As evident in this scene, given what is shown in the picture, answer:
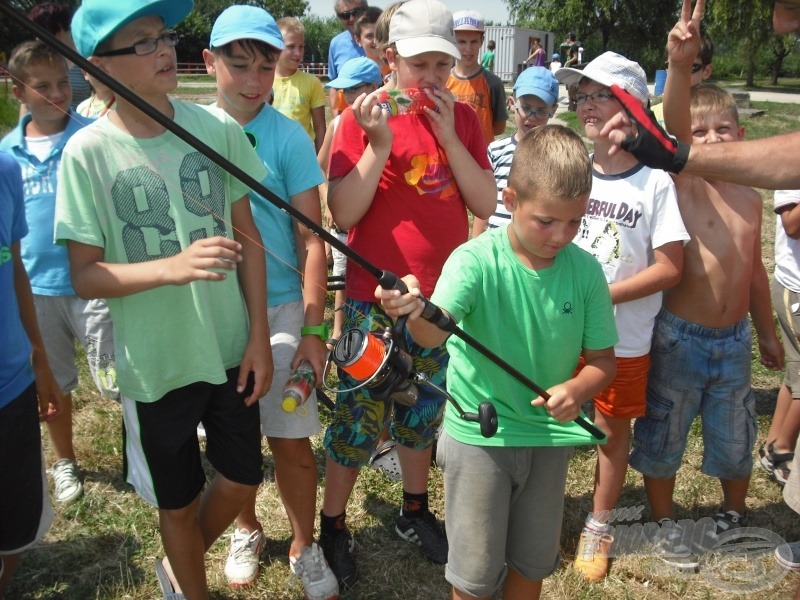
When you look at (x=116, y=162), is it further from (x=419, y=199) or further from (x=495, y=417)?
(x=495, y=417)

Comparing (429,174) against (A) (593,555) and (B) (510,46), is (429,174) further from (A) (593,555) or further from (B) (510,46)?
(B) (510,46)

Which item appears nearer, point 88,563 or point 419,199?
point 419,199

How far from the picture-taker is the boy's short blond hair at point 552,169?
7.04 ft

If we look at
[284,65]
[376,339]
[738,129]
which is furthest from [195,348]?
[284,65]

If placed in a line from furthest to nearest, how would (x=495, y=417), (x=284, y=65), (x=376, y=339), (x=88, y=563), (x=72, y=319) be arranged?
(x=284, y=65), (x=72, y=319), (x=88, y=563), (x=376, y=339), (x=495, y=417)

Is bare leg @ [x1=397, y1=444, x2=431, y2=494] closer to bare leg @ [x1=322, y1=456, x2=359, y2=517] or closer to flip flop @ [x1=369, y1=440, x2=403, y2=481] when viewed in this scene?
bare leg @ [x1=322, y1=456, x2=359, y2=517]

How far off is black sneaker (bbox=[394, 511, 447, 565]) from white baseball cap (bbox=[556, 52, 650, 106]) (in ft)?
6.42

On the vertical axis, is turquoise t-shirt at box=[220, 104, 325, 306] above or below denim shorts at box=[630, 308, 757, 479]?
above

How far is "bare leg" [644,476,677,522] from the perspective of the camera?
3.19m

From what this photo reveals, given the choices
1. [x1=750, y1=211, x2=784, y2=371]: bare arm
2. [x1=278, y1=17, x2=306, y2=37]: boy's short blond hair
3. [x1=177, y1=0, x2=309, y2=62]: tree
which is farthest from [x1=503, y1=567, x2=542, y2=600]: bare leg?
[x1=177, y1=0, x2=309, y2=62]: tree

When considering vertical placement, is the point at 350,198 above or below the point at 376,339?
Answer: above

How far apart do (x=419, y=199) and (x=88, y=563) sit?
79.6 inches

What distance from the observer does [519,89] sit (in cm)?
404

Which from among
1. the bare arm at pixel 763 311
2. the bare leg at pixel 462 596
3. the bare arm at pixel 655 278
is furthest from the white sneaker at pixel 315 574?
the bare arm at pixel 763 311
